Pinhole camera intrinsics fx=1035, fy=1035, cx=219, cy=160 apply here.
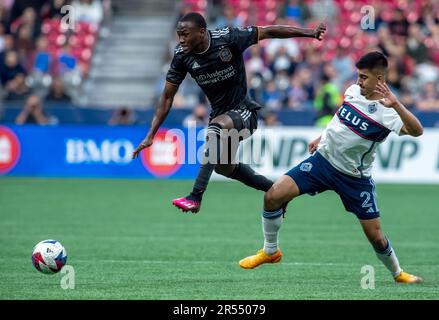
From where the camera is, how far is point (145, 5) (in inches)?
1104

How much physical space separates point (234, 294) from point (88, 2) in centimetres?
1882

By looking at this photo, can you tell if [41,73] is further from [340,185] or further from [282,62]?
[340,185]

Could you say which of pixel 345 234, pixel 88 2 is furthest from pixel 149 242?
pixel 88 2

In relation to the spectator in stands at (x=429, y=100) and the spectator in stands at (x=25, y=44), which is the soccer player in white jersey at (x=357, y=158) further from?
the spectator in stands at (x=25, y=44)

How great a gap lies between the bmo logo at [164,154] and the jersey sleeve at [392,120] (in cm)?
1212

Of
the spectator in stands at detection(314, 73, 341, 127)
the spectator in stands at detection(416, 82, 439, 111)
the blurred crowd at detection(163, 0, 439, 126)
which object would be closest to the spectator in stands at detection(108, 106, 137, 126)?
the blurred crowd at detection(163, 0, 439, 126)

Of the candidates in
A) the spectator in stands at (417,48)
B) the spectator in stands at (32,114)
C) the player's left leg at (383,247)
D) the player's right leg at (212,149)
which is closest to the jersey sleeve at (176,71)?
the player's right leg at (212,149)

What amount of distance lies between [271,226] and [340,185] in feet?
3.00

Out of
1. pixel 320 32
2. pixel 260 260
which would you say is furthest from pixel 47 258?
pixel 320 32

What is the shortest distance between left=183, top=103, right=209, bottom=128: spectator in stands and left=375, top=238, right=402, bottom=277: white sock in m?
12.0

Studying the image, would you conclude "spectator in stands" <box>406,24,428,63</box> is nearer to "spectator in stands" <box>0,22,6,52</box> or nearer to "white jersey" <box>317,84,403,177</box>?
"spectator in stands" <box>0,22,6,52</box>

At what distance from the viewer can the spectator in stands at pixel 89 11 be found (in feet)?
86.1
